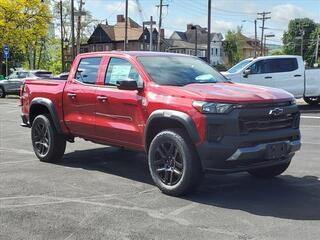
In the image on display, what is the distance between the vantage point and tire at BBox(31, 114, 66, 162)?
8.78 meters

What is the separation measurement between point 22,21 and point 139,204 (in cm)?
4273

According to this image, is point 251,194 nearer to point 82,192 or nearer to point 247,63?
point 82,192

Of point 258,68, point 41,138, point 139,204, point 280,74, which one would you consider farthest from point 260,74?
point 139,204

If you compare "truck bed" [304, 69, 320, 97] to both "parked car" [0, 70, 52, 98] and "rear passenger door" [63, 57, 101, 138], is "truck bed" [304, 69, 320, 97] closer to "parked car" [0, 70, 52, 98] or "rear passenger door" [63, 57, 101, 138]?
"rear passenger door" [63, 57, 101, 138]

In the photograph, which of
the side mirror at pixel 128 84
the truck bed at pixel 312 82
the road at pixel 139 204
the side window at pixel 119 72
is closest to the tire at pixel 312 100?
the truck bed at pixel 312 82

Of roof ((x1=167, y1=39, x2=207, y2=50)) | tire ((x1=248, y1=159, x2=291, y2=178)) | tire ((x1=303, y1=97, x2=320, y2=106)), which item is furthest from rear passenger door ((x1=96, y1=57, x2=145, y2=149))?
roof ((x1=167, y1=39, x2=207, y2=50))

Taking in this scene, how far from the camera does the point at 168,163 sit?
6.69m

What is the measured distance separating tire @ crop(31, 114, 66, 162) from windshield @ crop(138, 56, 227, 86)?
2.26m

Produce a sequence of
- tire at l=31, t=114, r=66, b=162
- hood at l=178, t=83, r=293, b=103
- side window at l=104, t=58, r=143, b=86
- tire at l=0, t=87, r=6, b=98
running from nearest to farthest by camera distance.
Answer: hood at l=178, t=83, r=293, b=103
side window at l=104, t=58, r=143, b=86
tire at l=31, t=114, r=66, b=162
tire at l=0, t=87, r=6, b=98

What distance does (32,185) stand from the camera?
23.6 feet

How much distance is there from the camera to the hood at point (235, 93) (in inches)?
243

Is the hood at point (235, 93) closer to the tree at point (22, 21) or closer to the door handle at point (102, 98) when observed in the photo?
the door handle at point (102, 98)

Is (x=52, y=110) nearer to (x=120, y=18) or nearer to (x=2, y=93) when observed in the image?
(x=2, y=93)

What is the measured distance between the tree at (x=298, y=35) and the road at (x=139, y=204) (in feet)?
384
